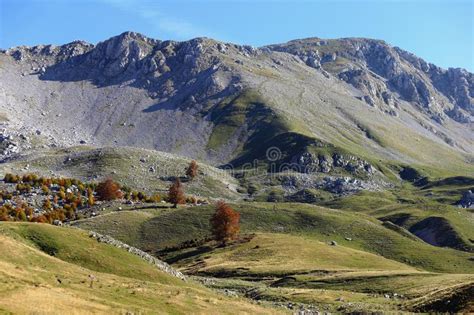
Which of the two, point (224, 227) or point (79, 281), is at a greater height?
point (79, 281)

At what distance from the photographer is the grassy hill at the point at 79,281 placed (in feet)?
136

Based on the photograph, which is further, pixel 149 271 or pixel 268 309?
pixel 149 271

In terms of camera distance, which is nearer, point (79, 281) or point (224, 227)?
point (79, 281)

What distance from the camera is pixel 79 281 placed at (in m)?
51.9

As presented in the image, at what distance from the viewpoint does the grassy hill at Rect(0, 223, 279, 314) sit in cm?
4144

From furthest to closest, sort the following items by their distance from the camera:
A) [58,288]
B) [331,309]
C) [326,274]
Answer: [326,274], [331,309], [58,288]

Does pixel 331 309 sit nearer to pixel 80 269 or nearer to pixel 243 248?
pixel 80 269

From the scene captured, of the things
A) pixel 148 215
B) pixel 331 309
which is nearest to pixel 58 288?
pixel 331 309

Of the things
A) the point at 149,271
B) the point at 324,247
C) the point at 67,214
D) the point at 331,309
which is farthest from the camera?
the point at 67,214

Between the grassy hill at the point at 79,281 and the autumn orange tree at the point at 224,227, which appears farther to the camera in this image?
the autumn orange tree at the point at 224,227

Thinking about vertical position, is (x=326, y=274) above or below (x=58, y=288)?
below

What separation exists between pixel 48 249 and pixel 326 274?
48.3m

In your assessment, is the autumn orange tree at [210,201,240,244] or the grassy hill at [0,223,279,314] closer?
the grassy hill at [0,223,279,314]

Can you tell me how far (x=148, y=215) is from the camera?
169250 mm
